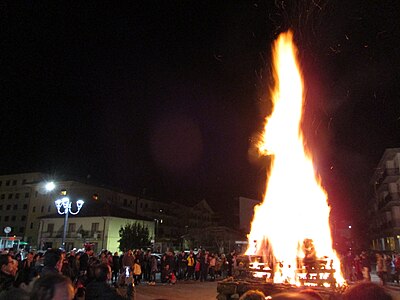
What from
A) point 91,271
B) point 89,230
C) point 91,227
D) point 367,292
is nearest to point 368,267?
point 91,271

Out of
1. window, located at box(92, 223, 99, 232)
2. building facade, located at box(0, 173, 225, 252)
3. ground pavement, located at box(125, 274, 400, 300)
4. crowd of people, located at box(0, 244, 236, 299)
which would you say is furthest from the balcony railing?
ground pavement, located at box(125, 274, 400, 300)

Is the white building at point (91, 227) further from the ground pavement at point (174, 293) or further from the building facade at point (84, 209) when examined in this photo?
the ground pavement at point (174, 293)

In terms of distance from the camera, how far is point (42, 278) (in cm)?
304

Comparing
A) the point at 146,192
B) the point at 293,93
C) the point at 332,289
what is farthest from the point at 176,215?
the point at 332,289

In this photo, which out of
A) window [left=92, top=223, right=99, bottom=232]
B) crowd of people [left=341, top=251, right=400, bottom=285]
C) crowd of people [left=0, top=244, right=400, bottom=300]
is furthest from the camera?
window [left=92, top=223, right=99, bottom=232]

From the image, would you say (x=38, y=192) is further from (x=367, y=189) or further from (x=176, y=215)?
(x=367, y=189)

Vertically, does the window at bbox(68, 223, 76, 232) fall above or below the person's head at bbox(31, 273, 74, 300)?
above

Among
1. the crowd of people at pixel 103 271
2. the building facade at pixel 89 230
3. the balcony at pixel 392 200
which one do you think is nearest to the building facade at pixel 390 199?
the balcony at pixel 392 200

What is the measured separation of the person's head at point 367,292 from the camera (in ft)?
8.84

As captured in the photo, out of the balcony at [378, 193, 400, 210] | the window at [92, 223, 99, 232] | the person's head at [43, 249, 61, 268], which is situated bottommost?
the person's head at [43, 249, 61, 268]

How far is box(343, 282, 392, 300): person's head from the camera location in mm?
2693

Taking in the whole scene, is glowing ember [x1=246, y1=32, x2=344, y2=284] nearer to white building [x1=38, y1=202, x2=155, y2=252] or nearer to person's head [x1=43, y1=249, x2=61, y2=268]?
person's head [x1=43, y1=249, x2=61, y2=268]

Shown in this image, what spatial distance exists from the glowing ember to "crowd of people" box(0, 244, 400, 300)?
252 cm

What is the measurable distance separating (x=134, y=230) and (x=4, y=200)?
1904 inches
